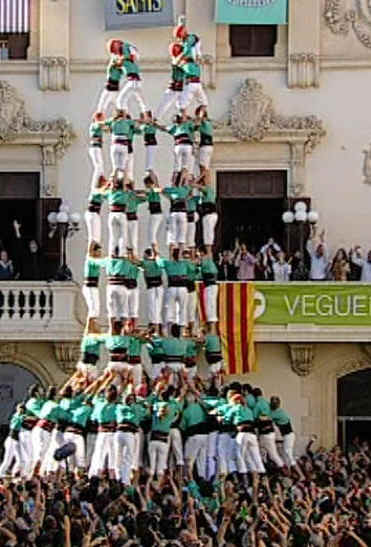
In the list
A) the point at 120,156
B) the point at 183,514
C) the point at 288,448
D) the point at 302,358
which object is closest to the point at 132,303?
A: the point at 120,156

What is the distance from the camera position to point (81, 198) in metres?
31.9

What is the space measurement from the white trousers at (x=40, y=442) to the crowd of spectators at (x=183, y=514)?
2736mm

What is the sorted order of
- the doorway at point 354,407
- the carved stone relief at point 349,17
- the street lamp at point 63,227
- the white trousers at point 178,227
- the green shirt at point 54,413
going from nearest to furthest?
1. the green shirt at point 54,413
2. the white trousers at point 178,227
3. the street lamp at point 63,227
4. the doorway at point 354,407
5. the carved stone relief at point 349,17

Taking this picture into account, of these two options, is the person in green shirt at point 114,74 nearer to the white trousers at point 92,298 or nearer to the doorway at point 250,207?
the white trousers at point 92,298

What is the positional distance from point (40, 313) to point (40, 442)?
6330 millimetres

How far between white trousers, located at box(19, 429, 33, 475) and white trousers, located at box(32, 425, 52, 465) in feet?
0.81

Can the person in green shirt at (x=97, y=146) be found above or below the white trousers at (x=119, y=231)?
above

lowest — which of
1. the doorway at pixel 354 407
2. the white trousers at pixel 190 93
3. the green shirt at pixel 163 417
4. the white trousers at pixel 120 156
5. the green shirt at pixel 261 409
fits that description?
the green shirt at pixel 163 417

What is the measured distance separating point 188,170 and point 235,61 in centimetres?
698

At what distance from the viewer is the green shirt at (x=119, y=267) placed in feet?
80.3

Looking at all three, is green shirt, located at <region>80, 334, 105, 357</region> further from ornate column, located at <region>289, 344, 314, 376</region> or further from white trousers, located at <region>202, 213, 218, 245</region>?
ornate column, located at <region>289, 344, 314, 376</region>

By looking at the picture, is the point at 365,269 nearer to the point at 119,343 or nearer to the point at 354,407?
the point at 354,407

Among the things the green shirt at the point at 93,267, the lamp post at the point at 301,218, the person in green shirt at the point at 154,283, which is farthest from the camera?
the lamp post at the point at 301,218

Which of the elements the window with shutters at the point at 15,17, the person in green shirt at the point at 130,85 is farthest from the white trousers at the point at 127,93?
the window with shutters at the point at 15,17
